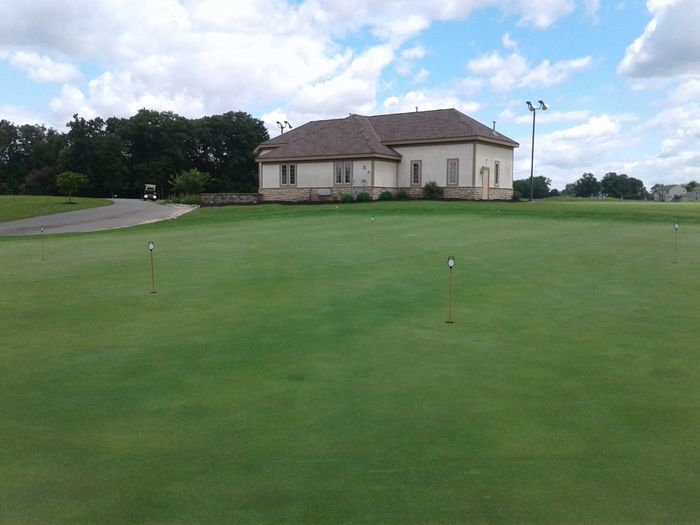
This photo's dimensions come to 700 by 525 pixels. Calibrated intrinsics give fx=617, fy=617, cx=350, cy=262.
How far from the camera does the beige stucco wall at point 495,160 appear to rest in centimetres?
4500

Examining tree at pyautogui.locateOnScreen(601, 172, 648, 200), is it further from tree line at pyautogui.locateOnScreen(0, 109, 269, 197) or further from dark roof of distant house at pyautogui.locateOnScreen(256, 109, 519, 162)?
dark roof of distant house at pyautogui.locateOnScreen(256, 109, 519, 162)

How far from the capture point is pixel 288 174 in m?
49.6

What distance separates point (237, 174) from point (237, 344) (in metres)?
85.1

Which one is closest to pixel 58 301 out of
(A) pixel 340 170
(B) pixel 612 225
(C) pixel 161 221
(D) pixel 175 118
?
(B) pixel 612 225

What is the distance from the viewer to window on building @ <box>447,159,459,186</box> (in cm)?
4559

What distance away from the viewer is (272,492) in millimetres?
3781

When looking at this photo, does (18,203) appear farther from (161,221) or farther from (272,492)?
(272,492)

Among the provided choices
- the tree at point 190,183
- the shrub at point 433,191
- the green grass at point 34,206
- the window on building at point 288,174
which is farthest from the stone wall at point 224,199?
the shrub at point 433,191

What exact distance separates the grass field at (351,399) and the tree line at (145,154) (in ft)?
224

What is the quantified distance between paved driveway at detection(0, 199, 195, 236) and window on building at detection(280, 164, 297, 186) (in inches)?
346

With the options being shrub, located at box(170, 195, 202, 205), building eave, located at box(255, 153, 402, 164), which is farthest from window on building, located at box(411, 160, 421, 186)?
shrub, located at box(170, 195, 202, 205)

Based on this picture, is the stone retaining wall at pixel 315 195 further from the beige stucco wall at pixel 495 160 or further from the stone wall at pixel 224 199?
the beige stucco wall at pixel 495 160

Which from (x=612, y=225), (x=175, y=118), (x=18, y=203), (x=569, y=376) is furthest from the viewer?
(x=175, y=118)

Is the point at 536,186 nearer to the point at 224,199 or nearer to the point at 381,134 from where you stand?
the point at 381,134
